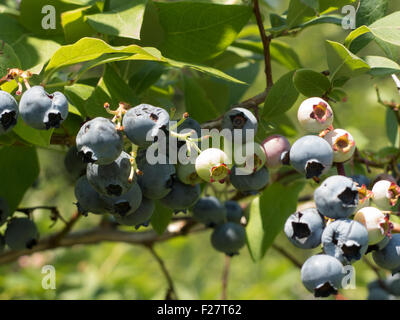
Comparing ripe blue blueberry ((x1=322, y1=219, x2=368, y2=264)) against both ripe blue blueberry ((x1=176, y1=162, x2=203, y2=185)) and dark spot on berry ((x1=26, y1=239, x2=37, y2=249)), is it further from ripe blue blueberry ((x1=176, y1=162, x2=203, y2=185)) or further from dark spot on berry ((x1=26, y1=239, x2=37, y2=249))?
dark spot on berry ((x1=26, y1=239, x2=37, y2=249))

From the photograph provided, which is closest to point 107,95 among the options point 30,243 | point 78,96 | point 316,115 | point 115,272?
point 78,96

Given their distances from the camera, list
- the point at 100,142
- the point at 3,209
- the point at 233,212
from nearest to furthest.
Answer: the point at 100,142 → the point at 3,209 → the point at 233,212

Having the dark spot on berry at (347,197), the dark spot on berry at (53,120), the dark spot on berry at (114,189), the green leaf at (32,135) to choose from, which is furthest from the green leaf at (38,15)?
the dark spot on berry at (347,197)

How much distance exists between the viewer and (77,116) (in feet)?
3.60

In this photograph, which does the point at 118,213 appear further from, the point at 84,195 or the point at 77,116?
the point at 77,116

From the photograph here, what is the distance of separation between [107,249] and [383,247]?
1.83 m

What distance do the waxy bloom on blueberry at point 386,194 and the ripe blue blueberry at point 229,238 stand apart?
0.56 meters

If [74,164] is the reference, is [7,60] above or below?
above

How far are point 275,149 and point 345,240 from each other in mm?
264

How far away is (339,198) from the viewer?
870 mm

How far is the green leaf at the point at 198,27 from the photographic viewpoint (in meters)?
1.12

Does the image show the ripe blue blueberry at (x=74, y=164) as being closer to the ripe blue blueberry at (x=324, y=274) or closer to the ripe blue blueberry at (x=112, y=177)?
the ripe blue blueberry at (x=112, y=177)

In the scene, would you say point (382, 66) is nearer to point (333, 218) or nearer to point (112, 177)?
point (333, 218)
